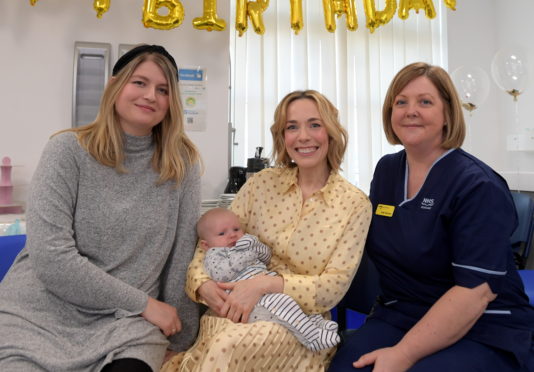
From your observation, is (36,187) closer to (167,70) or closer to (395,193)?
(167,70)

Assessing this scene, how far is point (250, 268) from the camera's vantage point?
1.38 m

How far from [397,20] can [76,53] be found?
10.2ft

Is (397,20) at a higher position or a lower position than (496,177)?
higher

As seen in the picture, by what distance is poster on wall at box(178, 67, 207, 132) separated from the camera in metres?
2.73

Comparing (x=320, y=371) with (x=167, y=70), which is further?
(x=167, y=70)

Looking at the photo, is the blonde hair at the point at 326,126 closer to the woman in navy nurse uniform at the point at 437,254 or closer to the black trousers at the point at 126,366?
the woman in navy nurse uniform at the point at 437,254

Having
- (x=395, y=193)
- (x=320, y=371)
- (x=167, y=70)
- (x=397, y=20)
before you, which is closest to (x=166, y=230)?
(x=167, y=70)

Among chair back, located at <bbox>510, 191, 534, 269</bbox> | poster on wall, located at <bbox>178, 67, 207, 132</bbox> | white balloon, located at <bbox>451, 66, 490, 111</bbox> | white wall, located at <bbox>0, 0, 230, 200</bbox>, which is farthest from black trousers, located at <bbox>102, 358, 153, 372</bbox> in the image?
white balloon, located at <bbox>451, 66, 490, 111</bbox>

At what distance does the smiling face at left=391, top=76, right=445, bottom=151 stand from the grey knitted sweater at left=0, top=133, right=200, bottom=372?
93cm

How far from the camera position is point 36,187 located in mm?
1265

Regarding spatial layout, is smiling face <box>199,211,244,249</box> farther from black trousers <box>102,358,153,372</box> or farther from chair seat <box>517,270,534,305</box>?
chair seat <box>517,270,534,305</box>

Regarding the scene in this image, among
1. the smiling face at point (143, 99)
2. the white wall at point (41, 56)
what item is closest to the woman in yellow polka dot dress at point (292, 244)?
the smiling face at point (143, 99)

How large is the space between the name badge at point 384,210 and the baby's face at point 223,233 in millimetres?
562

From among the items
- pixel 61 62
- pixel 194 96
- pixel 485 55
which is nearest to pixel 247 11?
pixel 194 96
